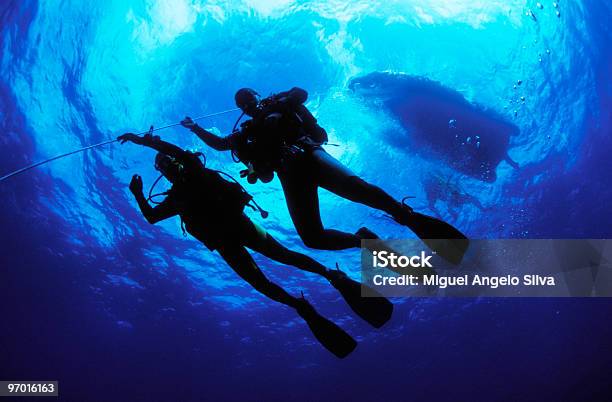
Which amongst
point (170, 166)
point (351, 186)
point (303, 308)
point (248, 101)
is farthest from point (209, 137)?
point (303, 308)

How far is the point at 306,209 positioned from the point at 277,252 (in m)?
1.10

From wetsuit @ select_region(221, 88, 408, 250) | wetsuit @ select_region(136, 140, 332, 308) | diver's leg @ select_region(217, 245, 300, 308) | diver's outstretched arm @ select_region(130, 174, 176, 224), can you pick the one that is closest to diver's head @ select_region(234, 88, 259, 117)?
wetsuit @ select_region(221, 88, 408, 250)

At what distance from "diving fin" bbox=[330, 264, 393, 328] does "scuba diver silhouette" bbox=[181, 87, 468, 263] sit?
521mm

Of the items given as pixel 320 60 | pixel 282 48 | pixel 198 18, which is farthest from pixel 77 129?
pixel 320 60

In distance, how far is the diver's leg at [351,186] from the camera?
414 centimetres

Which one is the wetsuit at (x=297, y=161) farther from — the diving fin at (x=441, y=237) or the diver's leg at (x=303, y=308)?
the diver's leg at (x=303, y=308)

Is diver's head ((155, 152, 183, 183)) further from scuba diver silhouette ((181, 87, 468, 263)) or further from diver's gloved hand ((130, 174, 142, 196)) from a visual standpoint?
scuba diver silhouette ((181, 87, 468, 263))

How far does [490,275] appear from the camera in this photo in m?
25.3

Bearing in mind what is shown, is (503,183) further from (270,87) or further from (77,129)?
(77,129)

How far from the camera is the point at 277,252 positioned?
5.44 m

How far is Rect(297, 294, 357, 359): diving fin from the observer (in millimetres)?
5023

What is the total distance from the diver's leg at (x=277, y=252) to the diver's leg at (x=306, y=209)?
1.54 ft
